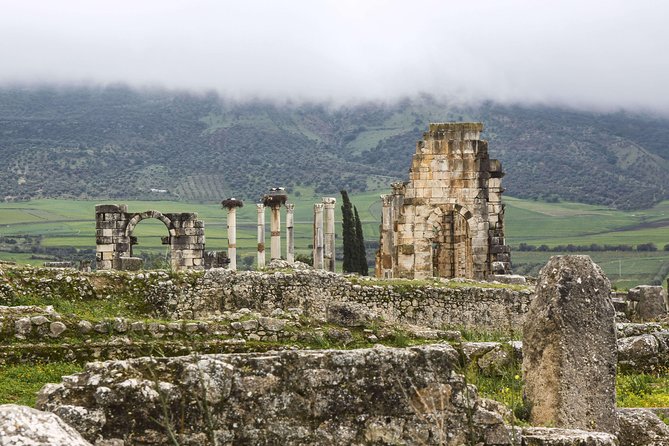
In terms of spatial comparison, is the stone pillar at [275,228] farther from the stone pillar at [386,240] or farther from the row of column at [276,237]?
the stone pillar at [386,240]

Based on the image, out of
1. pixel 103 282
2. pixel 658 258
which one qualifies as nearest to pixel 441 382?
pixel 103 282

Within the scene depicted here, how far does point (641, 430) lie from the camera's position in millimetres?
12156

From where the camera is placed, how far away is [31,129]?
187625 millimetres

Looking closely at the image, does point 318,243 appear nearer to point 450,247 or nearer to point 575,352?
point 450,247

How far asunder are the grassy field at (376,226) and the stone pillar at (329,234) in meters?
48.1

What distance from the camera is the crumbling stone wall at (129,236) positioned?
33219 millimetres

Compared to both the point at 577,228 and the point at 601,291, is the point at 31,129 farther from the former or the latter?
the point at 601,291

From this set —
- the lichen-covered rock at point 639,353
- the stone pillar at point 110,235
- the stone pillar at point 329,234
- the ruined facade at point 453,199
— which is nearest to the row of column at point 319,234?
the stone pillar at point 329,234

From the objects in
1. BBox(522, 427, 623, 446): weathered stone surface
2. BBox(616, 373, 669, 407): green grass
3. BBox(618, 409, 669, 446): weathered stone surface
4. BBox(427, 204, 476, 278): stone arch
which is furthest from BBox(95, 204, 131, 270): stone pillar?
BBox(522, 427, 623, 446): weathered stone surface

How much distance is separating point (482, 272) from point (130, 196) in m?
130

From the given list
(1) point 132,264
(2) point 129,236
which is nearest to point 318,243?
(2) point 129,236

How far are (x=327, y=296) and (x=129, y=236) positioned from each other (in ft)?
35.6

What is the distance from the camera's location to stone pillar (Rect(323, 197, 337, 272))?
43.1 metres

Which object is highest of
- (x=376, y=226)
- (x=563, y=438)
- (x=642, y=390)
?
(x=563, y=438)
